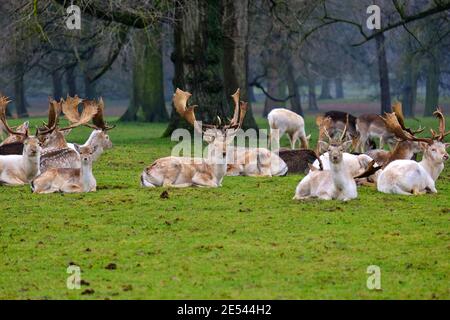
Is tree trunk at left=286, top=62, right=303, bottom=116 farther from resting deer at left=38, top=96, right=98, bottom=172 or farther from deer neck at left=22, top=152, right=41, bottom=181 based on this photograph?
deer neck at left=22, top=152, right=41, bottom=181

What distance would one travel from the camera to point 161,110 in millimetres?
35156

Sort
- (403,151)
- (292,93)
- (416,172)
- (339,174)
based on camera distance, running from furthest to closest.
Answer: (292,93)
(403,151)
(416,172)
(339,174)

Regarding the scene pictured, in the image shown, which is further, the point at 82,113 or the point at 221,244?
the point at 82,113

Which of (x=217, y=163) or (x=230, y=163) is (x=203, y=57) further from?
(x=217, y=163)

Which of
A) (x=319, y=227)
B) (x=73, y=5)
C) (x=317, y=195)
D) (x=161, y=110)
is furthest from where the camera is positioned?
(x=161, y=110)

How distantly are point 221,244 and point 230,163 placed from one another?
241 inches

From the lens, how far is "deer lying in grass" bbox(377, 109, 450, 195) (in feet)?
44.6

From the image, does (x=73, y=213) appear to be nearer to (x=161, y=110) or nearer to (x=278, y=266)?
(x=278, y=266)

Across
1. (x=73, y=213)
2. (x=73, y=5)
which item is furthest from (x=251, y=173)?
(x=73, y=5)

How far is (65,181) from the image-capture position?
14133 millimetres

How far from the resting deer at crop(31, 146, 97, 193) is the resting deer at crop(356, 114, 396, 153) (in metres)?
8.07

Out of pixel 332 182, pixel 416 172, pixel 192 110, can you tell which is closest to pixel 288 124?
pixel 192 110

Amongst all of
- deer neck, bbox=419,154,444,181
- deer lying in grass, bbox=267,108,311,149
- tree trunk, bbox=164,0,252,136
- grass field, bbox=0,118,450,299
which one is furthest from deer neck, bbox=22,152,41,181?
tree trunk, bbox=164,0,252,136

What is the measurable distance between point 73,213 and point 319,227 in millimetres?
2953
